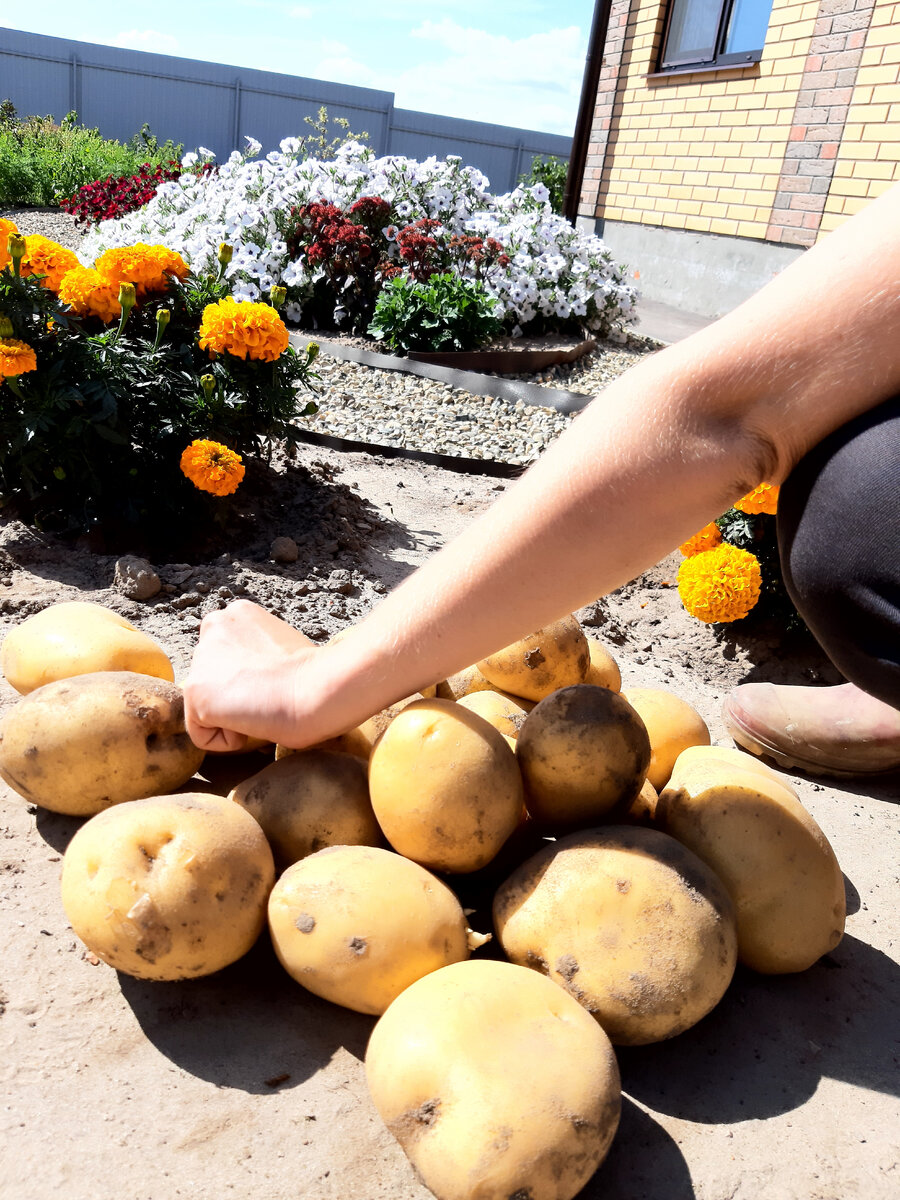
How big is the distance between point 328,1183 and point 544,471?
0.99m

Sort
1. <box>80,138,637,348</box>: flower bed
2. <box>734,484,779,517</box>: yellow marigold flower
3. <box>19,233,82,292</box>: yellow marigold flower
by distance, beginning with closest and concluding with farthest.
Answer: <box>734,484,779,517</box>: yellow marigold flower, <box>19,233,82,292</box>: yellow marigold flower, <box>80,138,637,348</box>: flower bed

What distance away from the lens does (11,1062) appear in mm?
1362

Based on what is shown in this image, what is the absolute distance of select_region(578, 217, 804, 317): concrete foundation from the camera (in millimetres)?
8312

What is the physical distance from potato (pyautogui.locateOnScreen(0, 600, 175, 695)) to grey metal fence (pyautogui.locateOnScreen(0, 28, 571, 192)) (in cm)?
2435

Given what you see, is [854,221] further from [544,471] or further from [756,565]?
[756,565]

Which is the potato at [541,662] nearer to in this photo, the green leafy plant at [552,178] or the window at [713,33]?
the window at [713,33]

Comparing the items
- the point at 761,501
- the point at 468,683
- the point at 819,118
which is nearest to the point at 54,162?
the point at 819,118

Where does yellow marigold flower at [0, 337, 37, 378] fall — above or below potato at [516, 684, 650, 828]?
above

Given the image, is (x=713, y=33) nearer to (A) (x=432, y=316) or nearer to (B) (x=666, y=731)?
(A) (x=432, y=316)

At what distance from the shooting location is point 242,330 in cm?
341

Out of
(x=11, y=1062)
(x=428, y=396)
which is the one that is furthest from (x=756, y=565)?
(x=428, y=396)

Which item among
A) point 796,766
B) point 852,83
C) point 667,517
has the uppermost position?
point 852,83

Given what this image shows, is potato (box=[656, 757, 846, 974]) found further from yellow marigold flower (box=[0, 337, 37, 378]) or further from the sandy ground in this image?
yellow marigold flower (box=[0, 337, 37, 378])

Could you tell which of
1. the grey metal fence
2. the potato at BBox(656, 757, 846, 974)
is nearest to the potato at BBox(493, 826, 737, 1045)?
the potato at BBox(656, 757, 846, 974)
